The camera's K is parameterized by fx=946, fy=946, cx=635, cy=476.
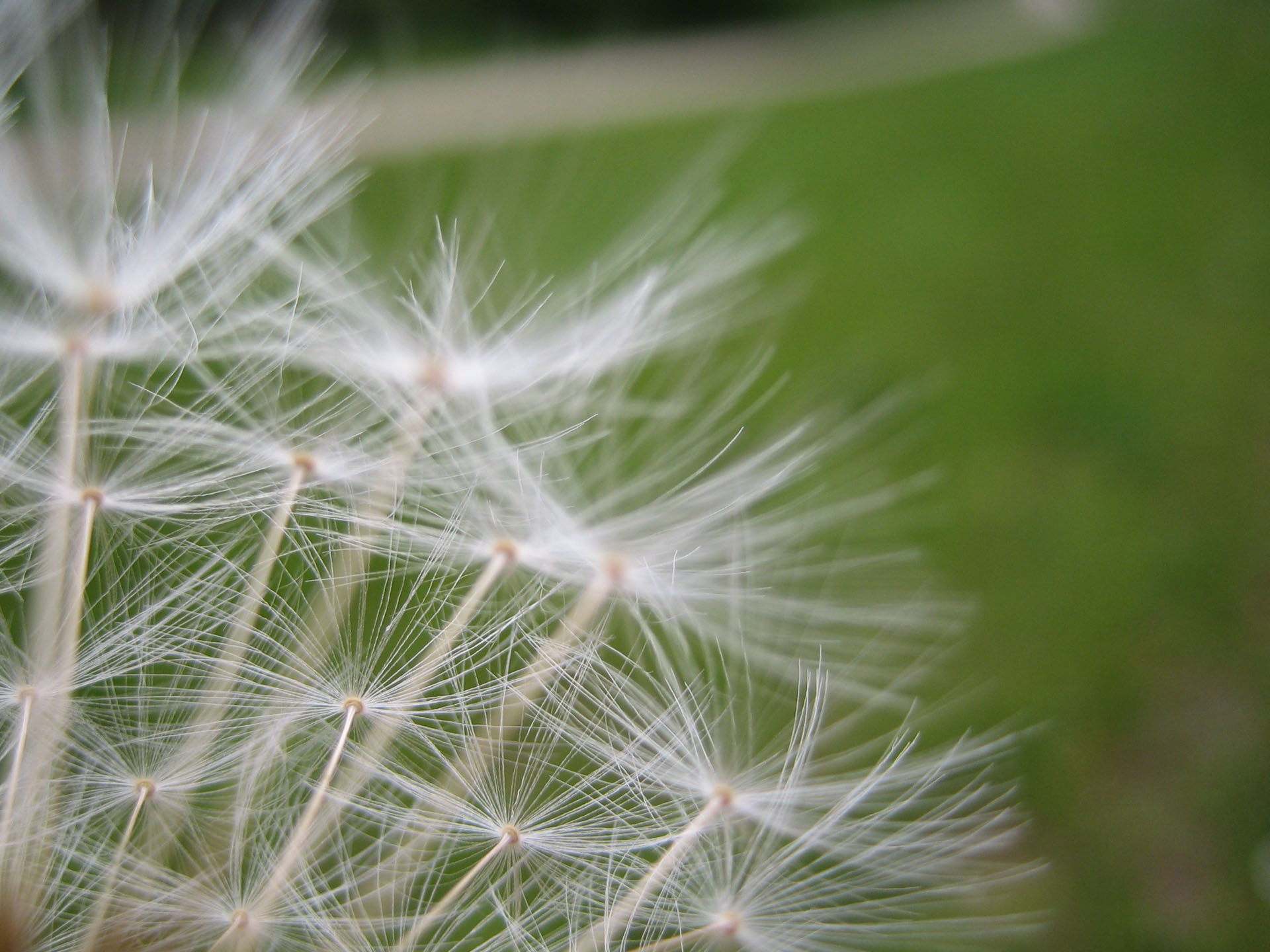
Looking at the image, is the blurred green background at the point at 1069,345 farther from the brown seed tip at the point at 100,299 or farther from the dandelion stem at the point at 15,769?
the dandelion stem at the point at 15,769

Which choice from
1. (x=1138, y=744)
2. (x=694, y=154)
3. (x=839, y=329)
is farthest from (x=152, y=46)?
(x=1138, y=744)

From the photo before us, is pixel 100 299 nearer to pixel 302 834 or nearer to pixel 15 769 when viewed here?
pixel 15 769


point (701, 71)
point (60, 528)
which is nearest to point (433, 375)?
point (60, 528)

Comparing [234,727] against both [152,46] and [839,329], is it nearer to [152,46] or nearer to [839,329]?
[839,329]

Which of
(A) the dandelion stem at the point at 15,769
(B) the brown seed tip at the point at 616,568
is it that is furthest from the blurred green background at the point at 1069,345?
(A) the dandelion stem at the point at 15,769

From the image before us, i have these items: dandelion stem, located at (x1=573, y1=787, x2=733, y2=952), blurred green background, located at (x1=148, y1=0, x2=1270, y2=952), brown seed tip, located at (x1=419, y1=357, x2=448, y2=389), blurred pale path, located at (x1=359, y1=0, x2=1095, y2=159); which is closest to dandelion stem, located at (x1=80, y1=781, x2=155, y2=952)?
dandelion stem, located at (x1=573, y1=787, x2=733, y2=952)

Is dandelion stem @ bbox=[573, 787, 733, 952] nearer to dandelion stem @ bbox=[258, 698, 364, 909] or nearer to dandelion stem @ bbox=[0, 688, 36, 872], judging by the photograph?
dandelion stem @ bbox=[258, 698, 364, 909]
